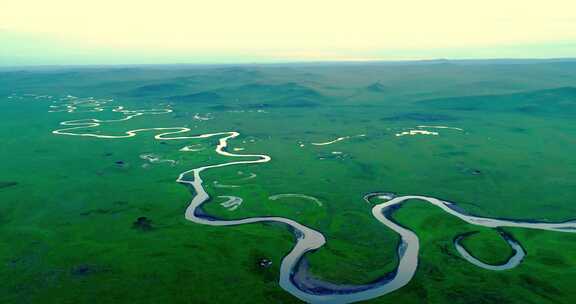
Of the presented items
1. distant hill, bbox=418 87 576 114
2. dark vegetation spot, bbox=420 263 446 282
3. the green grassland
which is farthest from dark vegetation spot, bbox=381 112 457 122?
dark vegetation spot, bbox=420 263 446 282

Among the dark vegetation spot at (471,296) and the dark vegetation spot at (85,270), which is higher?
the dark vegetation spot at (85,270)

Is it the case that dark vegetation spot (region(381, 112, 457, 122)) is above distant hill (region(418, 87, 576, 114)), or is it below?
below

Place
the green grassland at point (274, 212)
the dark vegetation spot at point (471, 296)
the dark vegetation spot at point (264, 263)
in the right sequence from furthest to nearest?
the dark vegetation spot at point (264, 263) → the green grassland at point (274, 212) → the dark vegetation spot at point (471, 296)

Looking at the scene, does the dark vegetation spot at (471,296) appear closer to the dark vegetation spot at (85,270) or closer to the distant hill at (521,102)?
the dark vegetation spot at (85,270)

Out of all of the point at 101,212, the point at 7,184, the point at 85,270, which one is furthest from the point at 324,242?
the point at 7,184

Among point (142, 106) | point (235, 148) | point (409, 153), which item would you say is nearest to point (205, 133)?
point (235, 148)

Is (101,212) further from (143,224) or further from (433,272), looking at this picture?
(433,272)

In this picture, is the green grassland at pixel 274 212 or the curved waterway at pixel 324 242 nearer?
the curved waterway at pixel 324 242

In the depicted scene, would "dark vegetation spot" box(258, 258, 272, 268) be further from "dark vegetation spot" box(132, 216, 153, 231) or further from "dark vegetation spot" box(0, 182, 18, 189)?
"dark vegetation spot" box(0, 182, 18, 189)

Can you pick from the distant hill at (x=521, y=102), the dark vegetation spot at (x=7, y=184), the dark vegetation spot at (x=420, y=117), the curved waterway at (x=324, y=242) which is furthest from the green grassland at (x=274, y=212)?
the distant hill at (x=521, y=102)
